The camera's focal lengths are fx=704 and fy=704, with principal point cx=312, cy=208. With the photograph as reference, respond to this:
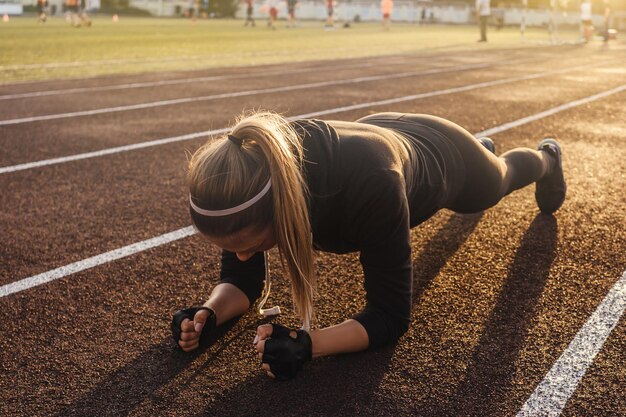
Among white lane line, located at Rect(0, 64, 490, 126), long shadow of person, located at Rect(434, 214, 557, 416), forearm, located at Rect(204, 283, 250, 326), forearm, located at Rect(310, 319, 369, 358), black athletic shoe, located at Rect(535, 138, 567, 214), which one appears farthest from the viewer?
white lane line, located at Rect(0, 64, 490, 126)

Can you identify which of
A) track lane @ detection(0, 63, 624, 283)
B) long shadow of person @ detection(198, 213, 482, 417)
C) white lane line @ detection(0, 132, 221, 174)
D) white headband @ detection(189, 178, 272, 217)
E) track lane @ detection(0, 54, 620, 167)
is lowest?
long shadow of person @ detection(198, 213, 482, 417)

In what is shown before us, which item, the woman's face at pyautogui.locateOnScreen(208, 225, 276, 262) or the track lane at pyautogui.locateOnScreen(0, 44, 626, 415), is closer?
the woman's face at pyautogui.locateOnScreen(208, 225, 276, 262)

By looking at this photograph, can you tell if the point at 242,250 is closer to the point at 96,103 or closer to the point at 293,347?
the point at 293,347

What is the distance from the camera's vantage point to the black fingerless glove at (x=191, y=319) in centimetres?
301

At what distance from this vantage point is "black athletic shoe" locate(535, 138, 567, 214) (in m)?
4.66

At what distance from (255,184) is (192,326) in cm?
92

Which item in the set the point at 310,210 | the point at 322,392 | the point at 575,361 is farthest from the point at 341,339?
the point at 575,361

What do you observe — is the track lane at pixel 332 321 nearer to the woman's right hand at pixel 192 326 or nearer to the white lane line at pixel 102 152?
the woman's right hand at pixel 192 326

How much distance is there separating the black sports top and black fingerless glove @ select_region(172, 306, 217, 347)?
59 centimetres

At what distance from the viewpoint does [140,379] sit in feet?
9.35

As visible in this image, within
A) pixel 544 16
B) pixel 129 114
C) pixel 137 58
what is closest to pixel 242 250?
pixel 129 114

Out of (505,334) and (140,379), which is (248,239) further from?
(505,334)

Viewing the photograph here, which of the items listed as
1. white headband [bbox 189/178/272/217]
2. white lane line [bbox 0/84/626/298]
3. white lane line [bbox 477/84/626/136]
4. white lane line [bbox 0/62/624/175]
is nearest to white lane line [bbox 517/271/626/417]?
white headband [bbox 189/178/272/217]

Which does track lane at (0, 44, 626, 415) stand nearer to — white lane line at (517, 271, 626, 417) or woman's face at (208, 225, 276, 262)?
white lane line at (517, 271, 626, 417)
